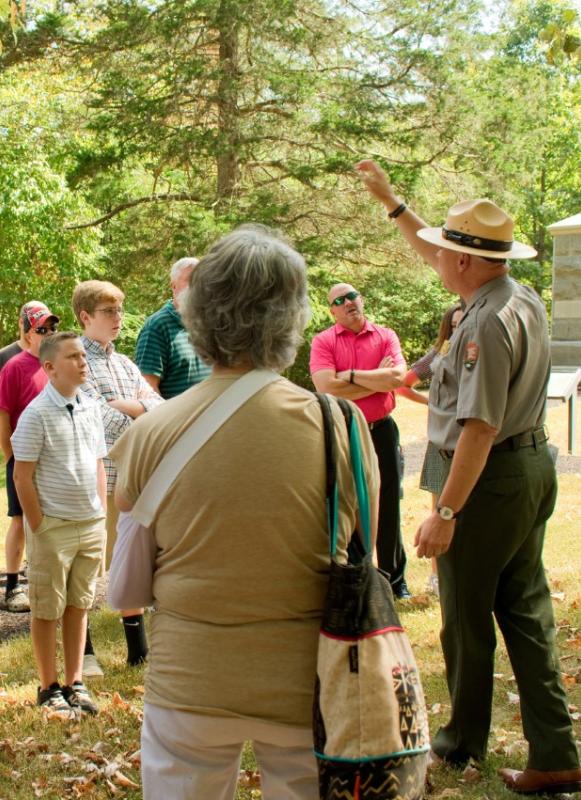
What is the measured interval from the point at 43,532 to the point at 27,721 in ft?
3.06

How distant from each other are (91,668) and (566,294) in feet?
36.3

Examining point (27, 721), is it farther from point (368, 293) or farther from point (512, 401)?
point (368, 293)

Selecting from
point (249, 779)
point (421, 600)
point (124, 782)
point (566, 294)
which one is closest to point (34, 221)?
point (566, 294)

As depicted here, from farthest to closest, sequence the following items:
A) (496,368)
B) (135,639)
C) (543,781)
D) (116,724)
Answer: (135,639) → (116,724) → (543,781) → (496,368)

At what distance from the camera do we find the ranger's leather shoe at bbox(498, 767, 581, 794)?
3672 mm

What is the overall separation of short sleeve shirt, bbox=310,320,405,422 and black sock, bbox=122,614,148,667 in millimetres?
2120

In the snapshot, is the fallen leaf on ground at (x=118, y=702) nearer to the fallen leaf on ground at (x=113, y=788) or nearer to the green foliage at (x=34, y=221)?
the fallen leaf on ground at (x=113, y=788)

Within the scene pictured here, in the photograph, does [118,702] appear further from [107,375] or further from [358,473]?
[358,473]

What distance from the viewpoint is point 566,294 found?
1439cm

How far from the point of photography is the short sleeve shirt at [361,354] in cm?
647

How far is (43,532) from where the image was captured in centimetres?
456

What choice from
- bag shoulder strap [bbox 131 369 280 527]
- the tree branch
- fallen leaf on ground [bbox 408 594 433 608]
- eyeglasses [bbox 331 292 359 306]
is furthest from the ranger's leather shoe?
the tree branch

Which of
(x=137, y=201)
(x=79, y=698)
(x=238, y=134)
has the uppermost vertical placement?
(x=238, y=134)

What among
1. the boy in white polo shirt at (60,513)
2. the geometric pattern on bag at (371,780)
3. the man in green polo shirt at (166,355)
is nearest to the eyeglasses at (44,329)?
the man in green polo shirt at (166,355)
